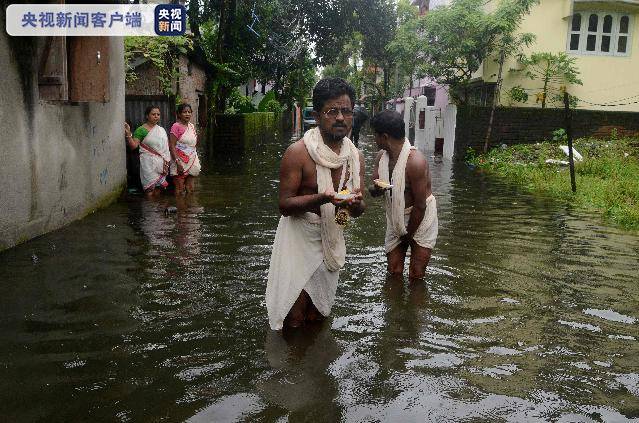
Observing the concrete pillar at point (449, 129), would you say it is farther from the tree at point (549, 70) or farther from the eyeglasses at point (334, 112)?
the eyeglasses at point (334, 112)

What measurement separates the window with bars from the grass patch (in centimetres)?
425

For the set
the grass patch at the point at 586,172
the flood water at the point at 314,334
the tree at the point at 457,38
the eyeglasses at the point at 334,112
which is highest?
the tree at the point at 457,38

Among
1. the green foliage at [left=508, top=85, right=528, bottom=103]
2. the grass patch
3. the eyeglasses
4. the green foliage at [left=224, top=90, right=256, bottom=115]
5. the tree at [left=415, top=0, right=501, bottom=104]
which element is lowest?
the grass patch

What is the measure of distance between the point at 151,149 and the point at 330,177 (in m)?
6.99

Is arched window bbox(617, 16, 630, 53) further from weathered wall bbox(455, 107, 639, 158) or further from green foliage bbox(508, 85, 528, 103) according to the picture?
weathered wall bbox(455, 107, 639, 158)

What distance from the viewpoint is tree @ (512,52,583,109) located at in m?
20.8

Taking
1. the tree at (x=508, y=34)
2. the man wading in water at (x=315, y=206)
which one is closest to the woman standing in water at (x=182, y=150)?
the man wading in water at (x=315, y=206)

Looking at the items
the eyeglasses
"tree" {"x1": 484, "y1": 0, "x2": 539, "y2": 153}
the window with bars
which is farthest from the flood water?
the window with bars

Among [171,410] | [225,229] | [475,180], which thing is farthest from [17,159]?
[475,180]

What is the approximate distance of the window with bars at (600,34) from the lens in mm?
21969

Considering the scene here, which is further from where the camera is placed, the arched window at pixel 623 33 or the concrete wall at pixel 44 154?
the arched window at pixel 623 33

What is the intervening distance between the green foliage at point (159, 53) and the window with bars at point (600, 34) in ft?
49.2

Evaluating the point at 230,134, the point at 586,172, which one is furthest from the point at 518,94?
the point at 230,134

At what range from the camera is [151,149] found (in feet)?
34.2
